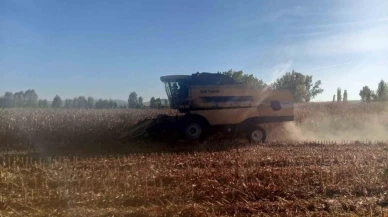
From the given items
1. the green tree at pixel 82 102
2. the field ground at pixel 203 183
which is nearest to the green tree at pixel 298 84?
the green tree at pixel 82 102

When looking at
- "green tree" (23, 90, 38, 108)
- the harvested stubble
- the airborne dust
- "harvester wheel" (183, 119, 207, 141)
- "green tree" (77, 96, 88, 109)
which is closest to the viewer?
the harvested stubble

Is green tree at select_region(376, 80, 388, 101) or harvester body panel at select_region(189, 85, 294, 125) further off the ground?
green tree at select_region(376, 80, 388, 101)

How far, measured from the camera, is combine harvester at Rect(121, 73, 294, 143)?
37.7 feet

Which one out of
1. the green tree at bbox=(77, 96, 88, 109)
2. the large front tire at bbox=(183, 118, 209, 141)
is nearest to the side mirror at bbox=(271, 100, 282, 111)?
the large front tire at bbox=(183, 118, 209, 141)

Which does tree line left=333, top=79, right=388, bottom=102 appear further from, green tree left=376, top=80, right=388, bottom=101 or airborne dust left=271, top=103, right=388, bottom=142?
airborne dust left=271, top=103, right=388, bottom=142

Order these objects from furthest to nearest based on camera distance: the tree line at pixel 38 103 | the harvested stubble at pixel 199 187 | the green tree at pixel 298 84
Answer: the green tree at pixel 298 84, the tree line at pixel 38 103, the harvested stubble at pixel 199 187

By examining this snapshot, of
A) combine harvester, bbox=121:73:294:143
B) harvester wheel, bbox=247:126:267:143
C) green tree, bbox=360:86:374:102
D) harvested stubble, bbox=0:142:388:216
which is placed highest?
green tree, bbox=360:86:374:102

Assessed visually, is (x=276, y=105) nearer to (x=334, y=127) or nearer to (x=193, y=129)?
(x=193, y=129)

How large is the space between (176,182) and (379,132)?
12.6m

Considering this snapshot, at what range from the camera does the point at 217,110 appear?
11578 mm

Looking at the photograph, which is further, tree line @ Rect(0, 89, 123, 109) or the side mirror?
tree line @ Rect(0, 89, 123, 109)

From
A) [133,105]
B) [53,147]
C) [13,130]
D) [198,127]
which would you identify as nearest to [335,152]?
[198,127]

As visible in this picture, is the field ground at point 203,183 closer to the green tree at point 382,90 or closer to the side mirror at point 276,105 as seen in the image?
the side mirror at point 276,105

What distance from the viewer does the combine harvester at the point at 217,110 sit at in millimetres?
11500
